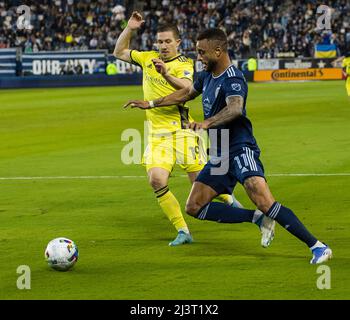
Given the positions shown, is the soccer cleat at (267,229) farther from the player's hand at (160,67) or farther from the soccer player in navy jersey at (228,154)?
the player's hand at (160,67)

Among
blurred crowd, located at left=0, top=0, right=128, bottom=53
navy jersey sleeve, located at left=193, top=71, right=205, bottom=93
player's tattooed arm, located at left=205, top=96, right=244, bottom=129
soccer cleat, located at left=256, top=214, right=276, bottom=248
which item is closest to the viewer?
player's tattooed arm, located at left=205, top=96, right=244, bottom=129

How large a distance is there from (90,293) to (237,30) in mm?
45876

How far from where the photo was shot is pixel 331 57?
46000mm

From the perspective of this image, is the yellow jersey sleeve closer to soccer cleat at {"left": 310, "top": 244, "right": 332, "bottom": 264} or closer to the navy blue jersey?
the navy blue jersey

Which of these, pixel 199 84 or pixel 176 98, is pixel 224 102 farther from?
pixel 176 98

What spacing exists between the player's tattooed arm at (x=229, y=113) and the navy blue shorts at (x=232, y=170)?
54cm

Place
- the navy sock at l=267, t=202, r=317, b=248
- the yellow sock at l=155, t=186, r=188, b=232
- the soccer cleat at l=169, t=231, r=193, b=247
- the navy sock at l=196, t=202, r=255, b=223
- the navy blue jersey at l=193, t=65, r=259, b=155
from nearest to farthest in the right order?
1. the navy sock at l=267, t=202, r=317, b=248
2. the navy blue jersey at l=193, t=65, r=259, b=155
3. the navy sock at l=196, t=202, r=255, b=223
4. the soccer cleat at l=169, t=231, r=193, b=247
5. the yellow sock at l=155, t=186, r=188, b=232

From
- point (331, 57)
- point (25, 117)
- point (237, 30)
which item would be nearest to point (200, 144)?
point (25, 117)

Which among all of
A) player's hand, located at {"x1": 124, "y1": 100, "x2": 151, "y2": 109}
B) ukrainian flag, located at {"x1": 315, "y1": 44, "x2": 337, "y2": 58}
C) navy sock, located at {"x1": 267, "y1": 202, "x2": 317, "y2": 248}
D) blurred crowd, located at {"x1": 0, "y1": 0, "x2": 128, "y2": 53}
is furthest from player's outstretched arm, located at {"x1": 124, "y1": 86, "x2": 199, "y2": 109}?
blurred crowd, located at {"x1": 0, "y1": 0, "x2": 128, "y2": 53}

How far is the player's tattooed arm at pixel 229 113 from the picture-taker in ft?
30.5

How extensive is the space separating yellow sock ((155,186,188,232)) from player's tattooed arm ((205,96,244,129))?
1.89 meters

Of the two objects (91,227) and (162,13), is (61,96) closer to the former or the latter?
(162,13)

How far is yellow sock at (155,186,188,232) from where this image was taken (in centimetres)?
1094
